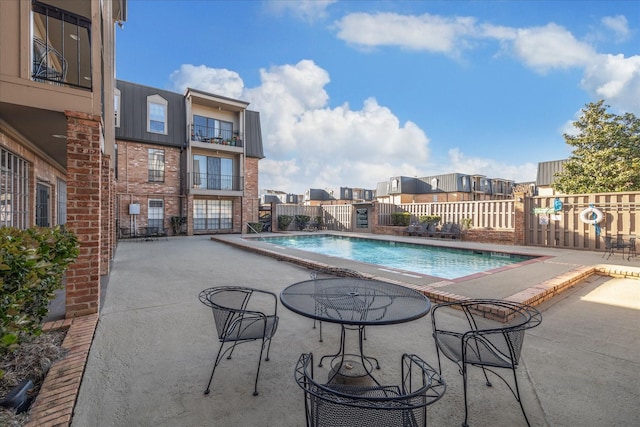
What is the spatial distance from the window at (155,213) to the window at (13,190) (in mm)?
9846

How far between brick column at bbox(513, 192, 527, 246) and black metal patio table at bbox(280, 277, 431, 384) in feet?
36.2

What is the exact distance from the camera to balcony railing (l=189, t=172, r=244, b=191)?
16.8 metres

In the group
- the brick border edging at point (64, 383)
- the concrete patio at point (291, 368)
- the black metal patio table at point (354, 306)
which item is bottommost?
the concrete patio at point (291, 368)

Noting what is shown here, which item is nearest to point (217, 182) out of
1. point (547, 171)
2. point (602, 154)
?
point (602, 154)

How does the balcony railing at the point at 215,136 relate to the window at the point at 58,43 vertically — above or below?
above

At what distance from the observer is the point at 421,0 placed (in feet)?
32.5

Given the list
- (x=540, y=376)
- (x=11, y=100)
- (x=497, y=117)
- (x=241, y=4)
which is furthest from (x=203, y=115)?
(x=497, y=117)

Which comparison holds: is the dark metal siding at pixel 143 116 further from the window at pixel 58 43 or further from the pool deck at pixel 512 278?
the pool deck at pixel 512 278

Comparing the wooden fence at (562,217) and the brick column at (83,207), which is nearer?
the brick column at (83,207)

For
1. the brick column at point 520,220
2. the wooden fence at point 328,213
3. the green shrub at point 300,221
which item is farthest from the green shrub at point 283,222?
the brick column at point 520,220

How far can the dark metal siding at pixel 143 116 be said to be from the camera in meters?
15.1

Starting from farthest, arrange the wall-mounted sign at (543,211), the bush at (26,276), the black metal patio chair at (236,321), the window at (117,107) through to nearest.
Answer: the window at (117,107) → the wall-mounted sign at (543,211) → the black metal patio chair at (236,321) → the bush at (26,276)

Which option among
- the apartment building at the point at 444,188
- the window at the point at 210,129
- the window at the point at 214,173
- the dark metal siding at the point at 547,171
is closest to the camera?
the window at the point at 214,173

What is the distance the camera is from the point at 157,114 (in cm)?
1617
